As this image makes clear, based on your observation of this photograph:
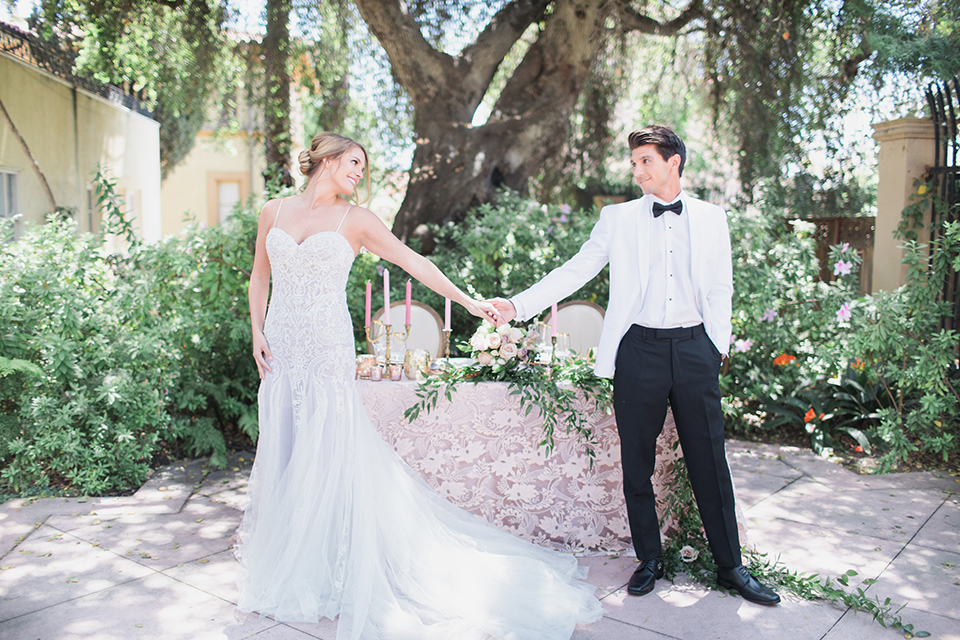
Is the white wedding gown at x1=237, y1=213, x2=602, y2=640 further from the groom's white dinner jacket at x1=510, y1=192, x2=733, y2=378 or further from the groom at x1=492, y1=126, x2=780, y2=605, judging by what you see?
the groom's white dinner jacket at x1=510, y1=192, x2=733, y2=378

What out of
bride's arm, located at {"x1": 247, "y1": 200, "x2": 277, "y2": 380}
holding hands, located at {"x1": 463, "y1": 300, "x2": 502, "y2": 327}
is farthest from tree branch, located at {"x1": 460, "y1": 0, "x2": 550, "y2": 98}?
bride's arm, located at {"x1": 247, "y1": 200, "x2": 277, "y2": 380}

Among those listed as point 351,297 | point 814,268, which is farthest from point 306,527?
point 814,268

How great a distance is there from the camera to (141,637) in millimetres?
2699

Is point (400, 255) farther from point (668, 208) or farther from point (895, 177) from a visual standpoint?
point (895, 177)

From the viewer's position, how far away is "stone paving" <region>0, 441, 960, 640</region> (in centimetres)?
281

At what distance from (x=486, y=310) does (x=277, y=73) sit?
17.8 ft

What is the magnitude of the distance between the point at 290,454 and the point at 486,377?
986mm

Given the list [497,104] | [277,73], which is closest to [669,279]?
[497,104]

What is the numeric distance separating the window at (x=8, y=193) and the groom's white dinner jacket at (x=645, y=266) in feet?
23.9

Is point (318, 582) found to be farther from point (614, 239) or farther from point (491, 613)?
point (614, 239)

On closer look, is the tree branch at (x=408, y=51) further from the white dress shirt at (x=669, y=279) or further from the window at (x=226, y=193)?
the window at (x=226, y=193)

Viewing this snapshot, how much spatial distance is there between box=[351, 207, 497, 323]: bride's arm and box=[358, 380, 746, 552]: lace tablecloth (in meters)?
0.38

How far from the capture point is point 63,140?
352 inches

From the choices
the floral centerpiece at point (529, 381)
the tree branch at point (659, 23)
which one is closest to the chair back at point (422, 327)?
the floral centerpiece at point (529, 381)
